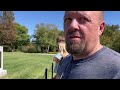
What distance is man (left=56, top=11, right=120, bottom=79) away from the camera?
30.5 inches

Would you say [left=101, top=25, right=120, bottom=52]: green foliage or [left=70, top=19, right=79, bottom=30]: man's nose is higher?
[left=70, top=19, right=79, bottom=30]: man's nose

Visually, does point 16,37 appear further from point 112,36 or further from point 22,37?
point 112,36

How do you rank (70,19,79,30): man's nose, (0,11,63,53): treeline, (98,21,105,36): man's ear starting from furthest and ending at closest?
(98,21,105,36): man's ear < (0,11,63,53): treeline < (70,19,79,30): man's nose

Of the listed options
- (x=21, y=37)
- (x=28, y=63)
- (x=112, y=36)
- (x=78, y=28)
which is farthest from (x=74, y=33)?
(x=28, y=63)

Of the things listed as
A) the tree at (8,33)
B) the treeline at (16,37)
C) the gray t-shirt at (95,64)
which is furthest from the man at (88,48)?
the tree at (8,33)

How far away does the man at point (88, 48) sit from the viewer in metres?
0.77

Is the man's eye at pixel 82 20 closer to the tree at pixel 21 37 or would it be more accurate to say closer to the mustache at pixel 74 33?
the mustache at pixel 74 33

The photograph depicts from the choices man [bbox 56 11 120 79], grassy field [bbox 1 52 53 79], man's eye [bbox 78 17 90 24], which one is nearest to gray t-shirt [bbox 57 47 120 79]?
man [bbox 56 11 120 79]

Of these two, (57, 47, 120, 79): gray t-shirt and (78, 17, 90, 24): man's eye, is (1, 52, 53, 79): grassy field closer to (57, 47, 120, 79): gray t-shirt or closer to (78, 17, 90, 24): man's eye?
(57, 47, 120, 79): gray t-shirt
